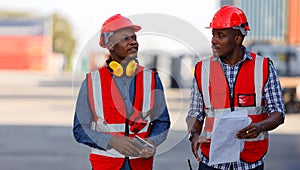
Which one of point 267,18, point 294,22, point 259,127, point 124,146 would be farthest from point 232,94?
point 267,18

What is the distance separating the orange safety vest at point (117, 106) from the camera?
3.96m

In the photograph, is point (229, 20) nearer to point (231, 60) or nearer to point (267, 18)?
point (231, 60)

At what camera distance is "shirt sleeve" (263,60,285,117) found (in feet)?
13.8

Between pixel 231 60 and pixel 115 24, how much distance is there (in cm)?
73

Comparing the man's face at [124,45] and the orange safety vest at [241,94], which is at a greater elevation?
the man's face at [124,45]

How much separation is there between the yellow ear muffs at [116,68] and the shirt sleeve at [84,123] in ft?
0.59

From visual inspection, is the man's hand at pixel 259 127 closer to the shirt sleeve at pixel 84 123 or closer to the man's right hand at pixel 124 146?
the man's right hand at pixel 124 146

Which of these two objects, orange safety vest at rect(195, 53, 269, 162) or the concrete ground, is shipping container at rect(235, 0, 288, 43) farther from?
orange safety vest at rect(195, 53, 269, 162)

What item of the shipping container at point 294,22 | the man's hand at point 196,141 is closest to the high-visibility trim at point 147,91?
the man's hand at point 196,141

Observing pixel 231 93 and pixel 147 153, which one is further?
pixel 231 93

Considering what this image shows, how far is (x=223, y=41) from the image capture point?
420 cm

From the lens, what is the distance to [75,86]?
4.28m

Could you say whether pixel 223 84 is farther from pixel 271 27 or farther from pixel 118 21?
pixel 271 27

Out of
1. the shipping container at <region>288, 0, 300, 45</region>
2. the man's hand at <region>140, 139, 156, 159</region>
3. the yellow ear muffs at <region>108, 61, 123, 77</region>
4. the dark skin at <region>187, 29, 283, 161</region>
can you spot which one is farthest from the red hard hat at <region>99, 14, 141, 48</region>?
the shipping container at <region>288, 0, 300, 45</region>
